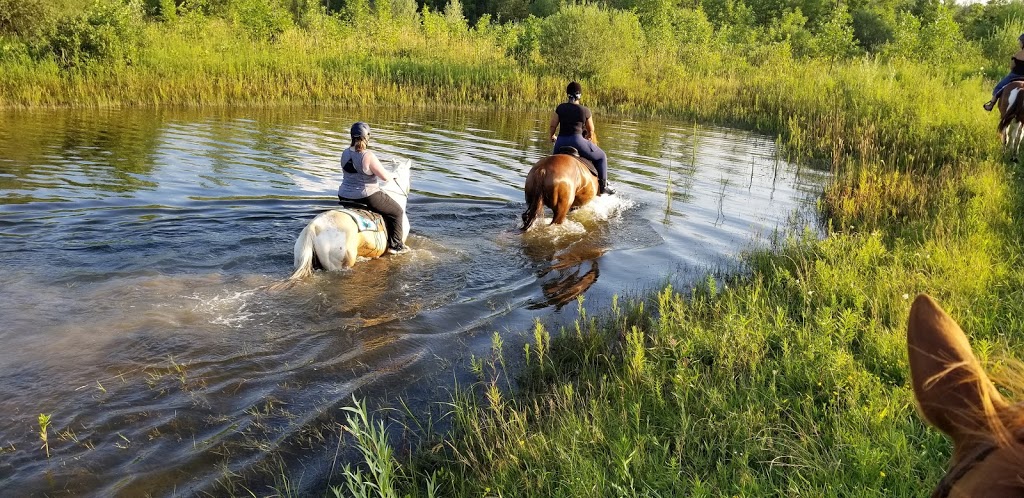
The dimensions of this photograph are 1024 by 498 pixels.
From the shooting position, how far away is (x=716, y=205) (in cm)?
1120

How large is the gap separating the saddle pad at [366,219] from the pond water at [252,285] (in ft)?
1.55

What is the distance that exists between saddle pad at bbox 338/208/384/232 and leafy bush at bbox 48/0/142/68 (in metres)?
17.5

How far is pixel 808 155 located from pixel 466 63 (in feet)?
54.3

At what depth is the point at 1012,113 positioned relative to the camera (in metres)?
12.0

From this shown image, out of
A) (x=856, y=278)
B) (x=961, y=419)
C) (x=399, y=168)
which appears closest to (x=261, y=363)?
(x=399, y=168)

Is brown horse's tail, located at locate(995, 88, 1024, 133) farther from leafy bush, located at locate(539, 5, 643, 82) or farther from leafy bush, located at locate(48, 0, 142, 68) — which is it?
leafy bush, located at locate(48, 0, 142, 68)

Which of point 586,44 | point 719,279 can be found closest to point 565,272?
point 719,279

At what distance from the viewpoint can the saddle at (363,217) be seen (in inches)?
299

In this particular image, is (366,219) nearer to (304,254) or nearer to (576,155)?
(304,254)

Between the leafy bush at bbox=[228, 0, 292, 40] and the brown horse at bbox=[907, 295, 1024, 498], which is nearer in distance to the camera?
the brown horse at bbox=[907, 295, 1024, 498]

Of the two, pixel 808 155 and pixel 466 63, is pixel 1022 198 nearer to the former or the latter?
pixel 808 155

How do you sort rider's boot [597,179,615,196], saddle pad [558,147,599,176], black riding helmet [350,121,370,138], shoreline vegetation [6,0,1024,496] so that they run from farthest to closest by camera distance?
rider's boot [597,179,615,196] → saddle pad [558,147,599,176] → black riding helmet [350,121,370,138] → shoreline vegetation [6,0,1024,496]

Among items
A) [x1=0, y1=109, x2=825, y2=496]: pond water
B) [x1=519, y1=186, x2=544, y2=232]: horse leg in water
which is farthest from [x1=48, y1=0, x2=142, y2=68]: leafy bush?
[x1=519, y1=186, x2=544, y2=232]: horse leg in water

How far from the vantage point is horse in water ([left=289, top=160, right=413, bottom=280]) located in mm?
7082
